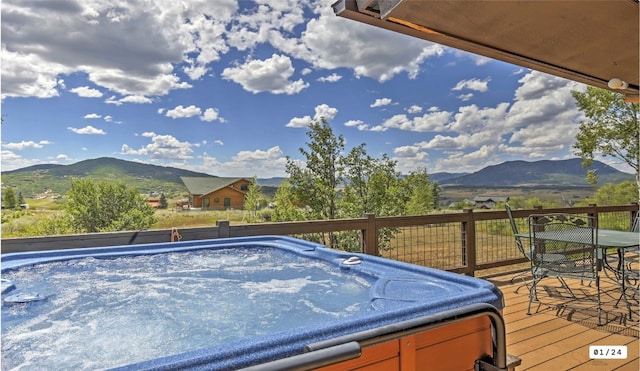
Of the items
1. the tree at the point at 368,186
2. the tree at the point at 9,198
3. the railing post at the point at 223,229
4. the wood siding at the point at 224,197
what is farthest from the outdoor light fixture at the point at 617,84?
the wood siding at the point at 224,197

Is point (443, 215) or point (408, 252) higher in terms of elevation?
point (443, 215)

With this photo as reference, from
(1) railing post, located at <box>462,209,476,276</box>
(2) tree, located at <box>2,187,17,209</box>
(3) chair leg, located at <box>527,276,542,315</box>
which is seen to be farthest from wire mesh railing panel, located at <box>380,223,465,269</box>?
(2) tree, located at <box>2,187,17,209</box>

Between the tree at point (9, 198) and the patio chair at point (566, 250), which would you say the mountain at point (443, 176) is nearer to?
the patio chair at point (566, 250)

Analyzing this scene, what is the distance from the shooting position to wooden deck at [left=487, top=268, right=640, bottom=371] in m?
2.25

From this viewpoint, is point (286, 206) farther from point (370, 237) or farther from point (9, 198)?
point (370, 237)

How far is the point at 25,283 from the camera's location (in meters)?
2.42

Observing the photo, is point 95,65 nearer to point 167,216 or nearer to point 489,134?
point 167,216

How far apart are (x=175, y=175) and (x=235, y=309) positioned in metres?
16.9

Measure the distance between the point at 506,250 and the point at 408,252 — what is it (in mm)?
1289

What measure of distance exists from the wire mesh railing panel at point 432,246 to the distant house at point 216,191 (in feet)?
35.1

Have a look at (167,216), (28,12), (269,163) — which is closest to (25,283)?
(28,12)

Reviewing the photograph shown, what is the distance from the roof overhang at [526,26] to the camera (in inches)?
72.3

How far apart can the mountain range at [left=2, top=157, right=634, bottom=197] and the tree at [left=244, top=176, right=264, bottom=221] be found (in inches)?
12.3
